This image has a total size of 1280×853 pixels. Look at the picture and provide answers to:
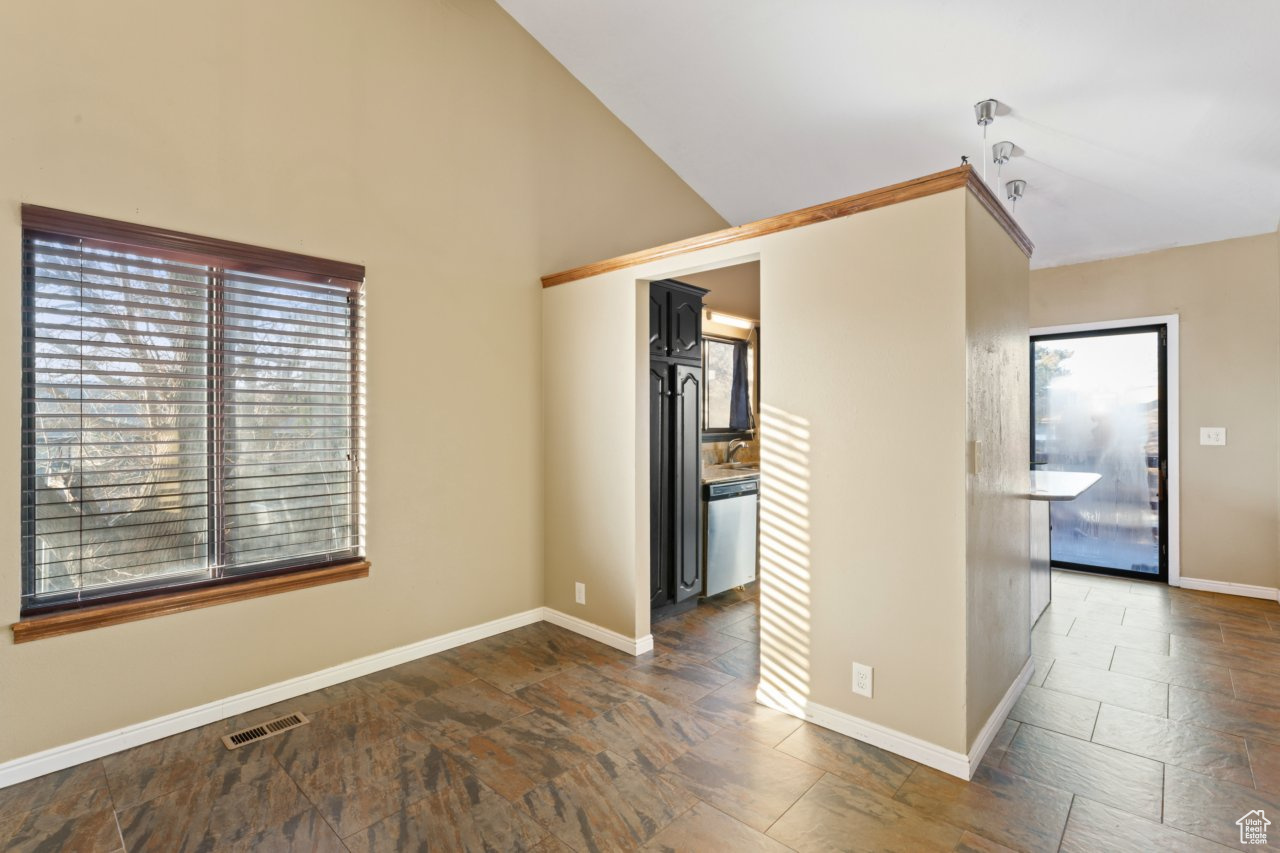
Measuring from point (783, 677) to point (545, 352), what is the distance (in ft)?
7.67

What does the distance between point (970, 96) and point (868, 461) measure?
2149mm

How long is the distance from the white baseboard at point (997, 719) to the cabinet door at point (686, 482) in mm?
1906

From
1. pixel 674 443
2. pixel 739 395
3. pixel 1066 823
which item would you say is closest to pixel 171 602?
pixel 674 443

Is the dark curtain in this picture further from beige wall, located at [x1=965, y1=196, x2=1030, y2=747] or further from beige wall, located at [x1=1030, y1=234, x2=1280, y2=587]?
beige wall, located at [x1=1030, y1=234, x2=1280, y2=587]

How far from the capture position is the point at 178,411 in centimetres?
263

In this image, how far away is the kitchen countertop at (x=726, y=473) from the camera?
14.5 ft

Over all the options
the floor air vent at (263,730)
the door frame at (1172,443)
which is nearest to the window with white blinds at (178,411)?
A: the floor air vent at (263,730)

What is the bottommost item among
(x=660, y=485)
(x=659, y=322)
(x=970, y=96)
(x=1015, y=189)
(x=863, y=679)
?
(x=863, y=679)

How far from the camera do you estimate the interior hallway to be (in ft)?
6.52

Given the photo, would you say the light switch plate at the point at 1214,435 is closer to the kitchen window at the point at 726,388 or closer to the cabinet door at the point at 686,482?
the kitchen window at the point at 726,388

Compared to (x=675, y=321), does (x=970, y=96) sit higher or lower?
higher

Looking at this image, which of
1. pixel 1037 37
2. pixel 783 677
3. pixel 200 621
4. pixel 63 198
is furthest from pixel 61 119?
pixel 1037 37

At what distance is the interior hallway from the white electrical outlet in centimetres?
20

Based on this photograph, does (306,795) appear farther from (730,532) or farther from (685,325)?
(685,325)
